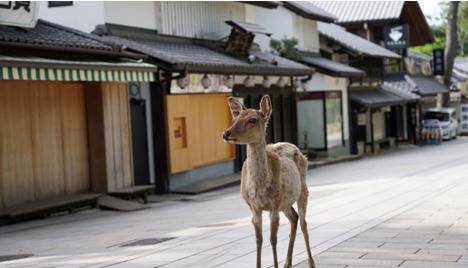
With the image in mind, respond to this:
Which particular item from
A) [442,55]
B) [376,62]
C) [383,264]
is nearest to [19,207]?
[383,264]

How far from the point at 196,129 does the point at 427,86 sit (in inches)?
1093

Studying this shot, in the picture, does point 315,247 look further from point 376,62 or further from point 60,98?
point 376,62

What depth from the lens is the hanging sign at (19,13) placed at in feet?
43.5

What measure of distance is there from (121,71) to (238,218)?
4493 millimetres

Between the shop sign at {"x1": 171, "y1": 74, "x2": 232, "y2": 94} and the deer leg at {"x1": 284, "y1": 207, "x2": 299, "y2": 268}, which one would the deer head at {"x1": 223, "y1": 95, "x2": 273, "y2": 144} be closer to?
the deer leg at {"x1": 284, "y1": 207, "x2": 299, "y2": 268}

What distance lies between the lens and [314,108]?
3020 cm

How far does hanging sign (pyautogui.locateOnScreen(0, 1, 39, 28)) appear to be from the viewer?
43.5 ft

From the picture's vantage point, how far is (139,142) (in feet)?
58.5

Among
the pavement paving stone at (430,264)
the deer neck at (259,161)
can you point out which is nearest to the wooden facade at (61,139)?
the deer neck at (259,161)

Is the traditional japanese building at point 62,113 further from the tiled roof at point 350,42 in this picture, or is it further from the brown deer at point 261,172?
the tiled roof at point 350,42

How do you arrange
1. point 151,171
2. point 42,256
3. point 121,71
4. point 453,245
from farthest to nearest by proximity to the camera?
point 151,171 → point 121,71 → point 42,256 → point 453,245

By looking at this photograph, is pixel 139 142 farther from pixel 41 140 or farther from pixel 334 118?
pixel 334 118

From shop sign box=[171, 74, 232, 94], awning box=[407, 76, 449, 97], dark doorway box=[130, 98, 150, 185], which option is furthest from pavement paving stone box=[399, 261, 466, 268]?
awning box=[407, 76, 449, 97]

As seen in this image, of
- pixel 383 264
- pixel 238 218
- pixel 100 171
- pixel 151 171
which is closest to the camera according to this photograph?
pixel 383 264
